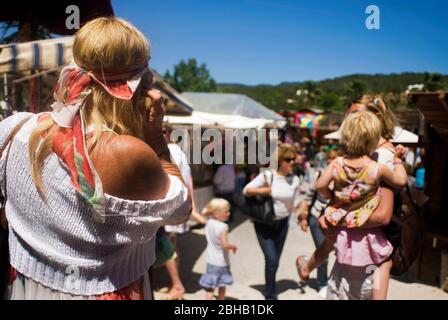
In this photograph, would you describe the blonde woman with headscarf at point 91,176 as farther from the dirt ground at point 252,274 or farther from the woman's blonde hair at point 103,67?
the dirt ground at point 252,274

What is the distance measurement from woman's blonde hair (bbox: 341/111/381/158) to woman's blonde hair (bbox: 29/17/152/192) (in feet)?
5.23

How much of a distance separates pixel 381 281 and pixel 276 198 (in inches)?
71.2

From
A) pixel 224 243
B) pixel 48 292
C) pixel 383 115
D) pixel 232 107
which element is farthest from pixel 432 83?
pixel 232 107

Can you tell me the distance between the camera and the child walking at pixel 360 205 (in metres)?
2.29

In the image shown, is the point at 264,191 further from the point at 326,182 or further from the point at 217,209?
the point at 326,182

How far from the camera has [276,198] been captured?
405 centimetres

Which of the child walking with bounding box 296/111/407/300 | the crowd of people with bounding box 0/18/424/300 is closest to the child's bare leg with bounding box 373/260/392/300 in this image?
the child walking with bounding box 296/111/407/300

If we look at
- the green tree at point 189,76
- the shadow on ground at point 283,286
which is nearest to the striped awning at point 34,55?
the shadow on ground at point 283,286

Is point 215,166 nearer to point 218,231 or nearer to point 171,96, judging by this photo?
point 171,96

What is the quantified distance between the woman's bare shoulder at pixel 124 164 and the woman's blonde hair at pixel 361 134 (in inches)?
62.8

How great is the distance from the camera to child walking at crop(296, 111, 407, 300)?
2291 millimetres

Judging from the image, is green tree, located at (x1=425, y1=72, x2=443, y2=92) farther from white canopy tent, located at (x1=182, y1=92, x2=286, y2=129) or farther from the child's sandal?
white canopy tent, located at (x1=182, y1=92, x2=286, y2=129)
